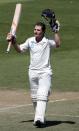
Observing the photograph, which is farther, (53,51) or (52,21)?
(53,51)

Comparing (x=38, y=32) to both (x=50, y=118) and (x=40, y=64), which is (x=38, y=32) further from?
(x=50, y=118)

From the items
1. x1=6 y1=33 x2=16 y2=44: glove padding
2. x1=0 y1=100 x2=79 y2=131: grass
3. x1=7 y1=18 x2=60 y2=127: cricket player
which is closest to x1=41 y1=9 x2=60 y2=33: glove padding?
x1=7 y1=18 x2=60 y2=127: cricket player

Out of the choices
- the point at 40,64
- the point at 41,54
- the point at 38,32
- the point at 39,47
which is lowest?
the point at 40,64

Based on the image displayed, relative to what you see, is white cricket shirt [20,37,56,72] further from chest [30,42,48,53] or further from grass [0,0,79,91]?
grass [0,0,79,91]

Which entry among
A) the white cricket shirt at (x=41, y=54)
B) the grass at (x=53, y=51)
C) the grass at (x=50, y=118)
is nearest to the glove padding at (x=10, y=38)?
the white cricket shirt at (x=41, y=54)

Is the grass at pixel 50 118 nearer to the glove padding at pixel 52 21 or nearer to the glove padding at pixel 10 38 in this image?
the glove padding at pixel 10 38

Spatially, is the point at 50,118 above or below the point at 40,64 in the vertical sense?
below

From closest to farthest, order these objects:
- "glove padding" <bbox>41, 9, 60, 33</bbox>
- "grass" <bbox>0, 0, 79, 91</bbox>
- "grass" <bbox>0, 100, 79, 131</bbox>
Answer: "grass" <bbox>0, 100, 79, 131</bbox>
"glove padding" <bbox>41, 9, 60, 33</bbox>
"grass" <bbox>0, 0, 79, 91</bbox>

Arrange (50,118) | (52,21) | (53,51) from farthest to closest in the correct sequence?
(53,51)
(50,118)
(52,21)

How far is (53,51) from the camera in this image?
28.2m

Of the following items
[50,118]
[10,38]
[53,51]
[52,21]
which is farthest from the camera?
[53,51]

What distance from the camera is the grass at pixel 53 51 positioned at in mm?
20125

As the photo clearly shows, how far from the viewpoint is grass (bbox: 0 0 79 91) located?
66.0ft

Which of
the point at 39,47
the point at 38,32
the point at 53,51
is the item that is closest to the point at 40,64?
the point at 39,47
